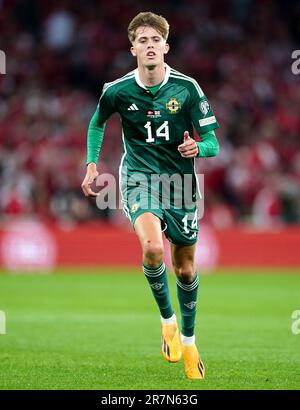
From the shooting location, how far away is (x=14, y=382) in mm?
6551

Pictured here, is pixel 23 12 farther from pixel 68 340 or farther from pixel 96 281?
pixel 68 340

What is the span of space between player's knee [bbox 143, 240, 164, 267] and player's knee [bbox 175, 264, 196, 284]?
355 mm

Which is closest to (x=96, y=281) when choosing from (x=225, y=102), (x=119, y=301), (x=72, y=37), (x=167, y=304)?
(x=119, y=301)

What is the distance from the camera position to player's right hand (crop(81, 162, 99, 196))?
7148 millimetres

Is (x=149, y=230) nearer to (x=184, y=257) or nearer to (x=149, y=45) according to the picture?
(x=184, y=257)

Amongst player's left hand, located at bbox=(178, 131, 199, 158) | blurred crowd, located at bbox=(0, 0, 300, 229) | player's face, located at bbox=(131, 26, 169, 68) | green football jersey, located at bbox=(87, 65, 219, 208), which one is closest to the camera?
player's left hand, located at bbox=(178, 131, 199, 158)

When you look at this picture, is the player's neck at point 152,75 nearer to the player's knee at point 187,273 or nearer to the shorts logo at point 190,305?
the player's knee at point 187,273

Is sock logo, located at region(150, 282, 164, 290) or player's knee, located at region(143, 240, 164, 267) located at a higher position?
player's knee, located at region(143, 240, 164, 267)

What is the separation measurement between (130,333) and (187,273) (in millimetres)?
2870

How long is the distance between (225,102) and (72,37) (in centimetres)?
392

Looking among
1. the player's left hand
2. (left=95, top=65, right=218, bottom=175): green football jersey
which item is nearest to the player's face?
(left=95, top=65, right=218, bottom=175): green football jersey

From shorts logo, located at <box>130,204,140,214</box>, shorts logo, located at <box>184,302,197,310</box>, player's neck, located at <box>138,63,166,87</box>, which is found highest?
player's neck, located at <box>138,63,166,87</box>

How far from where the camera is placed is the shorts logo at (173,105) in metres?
7.31

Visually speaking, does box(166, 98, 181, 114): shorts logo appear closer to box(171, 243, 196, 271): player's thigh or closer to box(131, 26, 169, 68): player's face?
box(131, 26, 169, 68): player's face
